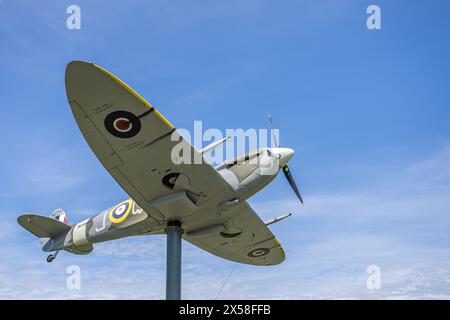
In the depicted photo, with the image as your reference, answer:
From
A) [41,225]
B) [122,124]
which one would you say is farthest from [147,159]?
[41,225]

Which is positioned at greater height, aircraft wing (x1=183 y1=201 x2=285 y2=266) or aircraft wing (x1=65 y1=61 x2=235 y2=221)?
aircraft wing (x1=65 y1=61 x2=235 y2=221)

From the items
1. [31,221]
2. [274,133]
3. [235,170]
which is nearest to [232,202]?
[235,170]

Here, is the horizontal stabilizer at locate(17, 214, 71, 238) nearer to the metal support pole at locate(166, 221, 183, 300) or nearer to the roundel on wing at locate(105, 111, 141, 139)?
the metal support pole at locate(166, 221, 183, 300)

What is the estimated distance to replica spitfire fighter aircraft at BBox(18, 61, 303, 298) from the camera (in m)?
14.2

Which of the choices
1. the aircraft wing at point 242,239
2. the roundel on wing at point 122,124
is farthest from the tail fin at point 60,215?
the roundel on wing at point 122,124

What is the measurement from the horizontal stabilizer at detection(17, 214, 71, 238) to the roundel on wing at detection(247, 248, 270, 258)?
330 inches

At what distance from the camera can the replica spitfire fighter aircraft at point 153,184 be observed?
46.4 ft

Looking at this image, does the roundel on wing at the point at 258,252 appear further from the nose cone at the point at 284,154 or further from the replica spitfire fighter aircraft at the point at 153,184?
the nose cone at the point at 284,154

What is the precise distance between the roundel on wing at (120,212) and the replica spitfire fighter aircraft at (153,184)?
41 millimetres

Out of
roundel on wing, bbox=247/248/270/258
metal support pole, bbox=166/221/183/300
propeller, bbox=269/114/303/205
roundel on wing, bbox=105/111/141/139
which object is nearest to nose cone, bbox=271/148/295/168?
propeller, bbox=269/114/303/205

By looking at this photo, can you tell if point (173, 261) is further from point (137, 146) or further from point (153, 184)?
point (137, 146)
